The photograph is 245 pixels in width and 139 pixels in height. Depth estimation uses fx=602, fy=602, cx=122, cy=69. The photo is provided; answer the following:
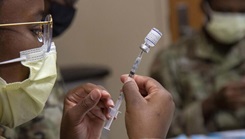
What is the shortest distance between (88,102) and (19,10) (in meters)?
0.27

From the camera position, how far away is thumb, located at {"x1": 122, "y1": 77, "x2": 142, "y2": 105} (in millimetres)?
1295

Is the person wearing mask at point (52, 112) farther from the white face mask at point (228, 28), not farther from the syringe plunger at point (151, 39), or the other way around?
the white face mask at point (228, 28)

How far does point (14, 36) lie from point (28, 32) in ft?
0.12

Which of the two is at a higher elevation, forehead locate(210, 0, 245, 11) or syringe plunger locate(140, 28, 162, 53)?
syringe plunger locate(140, 28, 162, 53)

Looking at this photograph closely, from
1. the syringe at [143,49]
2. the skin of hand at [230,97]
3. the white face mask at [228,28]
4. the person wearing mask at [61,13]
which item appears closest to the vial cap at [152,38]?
the syringe at [143,49]

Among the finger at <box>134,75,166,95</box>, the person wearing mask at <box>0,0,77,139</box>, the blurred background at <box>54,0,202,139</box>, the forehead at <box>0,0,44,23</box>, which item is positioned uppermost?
the forehead at <box>0,0,44,23</box>

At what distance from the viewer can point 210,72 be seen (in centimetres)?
263

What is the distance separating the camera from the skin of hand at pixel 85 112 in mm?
1425

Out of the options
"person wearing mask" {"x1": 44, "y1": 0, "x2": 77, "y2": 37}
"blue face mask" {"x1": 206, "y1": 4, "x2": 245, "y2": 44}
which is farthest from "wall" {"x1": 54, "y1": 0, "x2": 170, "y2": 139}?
"person wearing mask" {"x1": 44, "y1": 0, "x2": 77, "y2": 37}

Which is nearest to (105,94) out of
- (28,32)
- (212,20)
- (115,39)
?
(28,32)

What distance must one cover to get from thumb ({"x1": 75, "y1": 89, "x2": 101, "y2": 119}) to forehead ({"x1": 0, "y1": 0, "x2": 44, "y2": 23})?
224 millimetres

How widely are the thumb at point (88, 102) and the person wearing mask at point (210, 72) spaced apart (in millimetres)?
1159

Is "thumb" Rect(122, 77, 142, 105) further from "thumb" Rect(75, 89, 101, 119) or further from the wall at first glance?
the wall

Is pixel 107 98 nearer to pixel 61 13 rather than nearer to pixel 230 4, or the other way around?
pixel 61 13
